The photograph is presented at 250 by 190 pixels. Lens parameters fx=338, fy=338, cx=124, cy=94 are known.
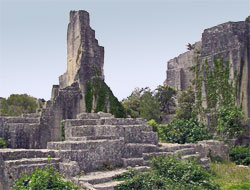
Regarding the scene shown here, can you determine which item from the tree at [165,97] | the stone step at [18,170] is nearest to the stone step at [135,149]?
the stone step at [18,170]

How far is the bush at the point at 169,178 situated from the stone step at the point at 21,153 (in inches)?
99.9

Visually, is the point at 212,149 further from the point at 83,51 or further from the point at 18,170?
the point at 83,51

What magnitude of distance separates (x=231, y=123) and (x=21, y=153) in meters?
14.2

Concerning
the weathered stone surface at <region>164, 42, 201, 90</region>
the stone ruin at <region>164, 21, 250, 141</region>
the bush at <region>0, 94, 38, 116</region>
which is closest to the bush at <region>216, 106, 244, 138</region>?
the stone ruin at <region>164, 21, 250, 141</region>

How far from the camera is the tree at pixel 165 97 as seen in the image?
38438mm

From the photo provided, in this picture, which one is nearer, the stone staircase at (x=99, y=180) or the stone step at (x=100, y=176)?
the stone staircase at (x=99, y=180)

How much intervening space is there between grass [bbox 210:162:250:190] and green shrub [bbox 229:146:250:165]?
165cm

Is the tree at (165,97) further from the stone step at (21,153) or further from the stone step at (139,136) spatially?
the stone step at (21,153)

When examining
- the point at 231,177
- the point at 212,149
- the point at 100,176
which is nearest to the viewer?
the point at 100,176

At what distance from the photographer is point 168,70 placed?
47.0m

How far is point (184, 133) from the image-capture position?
65.6 feet

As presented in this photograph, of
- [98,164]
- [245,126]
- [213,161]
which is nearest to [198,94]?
[245,126]

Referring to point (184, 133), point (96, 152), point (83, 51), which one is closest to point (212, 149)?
point (184, 133)

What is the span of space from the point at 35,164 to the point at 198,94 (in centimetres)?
1726
